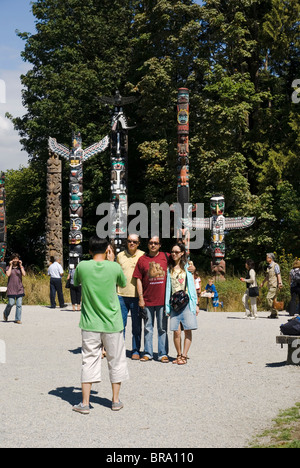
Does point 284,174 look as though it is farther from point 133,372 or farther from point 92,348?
point 92,348

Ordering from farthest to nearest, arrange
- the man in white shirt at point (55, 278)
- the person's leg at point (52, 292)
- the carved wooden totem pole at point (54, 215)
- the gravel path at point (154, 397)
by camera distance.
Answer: the carved wooden totem pole at point (54, 215) < the person's leg at point (52, 292) < the man in white shirt at point (55, 278) < the gravel path at point (154, 397)

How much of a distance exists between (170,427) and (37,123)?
94.9 feet

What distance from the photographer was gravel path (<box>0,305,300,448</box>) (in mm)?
5535

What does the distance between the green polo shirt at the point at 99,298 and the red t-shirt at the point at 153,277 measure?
2485 millimetres

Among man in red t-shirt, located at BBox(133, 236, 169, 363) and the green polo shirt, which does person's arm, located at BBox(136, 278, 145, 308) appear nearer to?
man in red t-shirt, located at BBox(133, 236, 169, 363)

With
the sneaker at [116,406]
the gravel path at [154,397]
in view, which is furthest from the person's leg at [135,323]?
the sneaker at [116,406]

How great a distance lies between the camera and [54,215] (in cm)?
2541

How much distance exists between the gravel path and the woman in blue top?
35cm

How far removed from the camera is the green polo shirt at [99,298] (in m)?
6.58

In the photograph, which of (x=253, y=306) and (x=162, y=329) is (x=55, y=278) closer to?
(x=253, y=306)

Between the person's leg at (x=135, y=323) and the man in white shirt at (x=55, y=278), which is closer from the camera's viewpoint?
the person's leg at (x=135, y=323)

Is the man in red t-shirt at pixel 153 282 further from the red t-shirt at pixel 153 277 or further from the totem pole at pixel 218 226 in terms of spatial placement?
the totem pole at pixel 218 226

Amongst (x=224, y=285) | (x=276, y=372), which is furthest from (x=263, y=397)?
(x=224, y=285)

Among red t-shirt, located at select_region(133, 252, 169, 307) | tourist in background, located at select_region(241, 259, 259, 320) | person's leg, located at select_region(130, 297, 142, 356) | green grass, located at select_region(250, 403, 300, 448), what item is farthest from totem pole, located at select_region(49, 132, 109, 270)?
green grass, located at select_region(250, 403, 300, 448)
